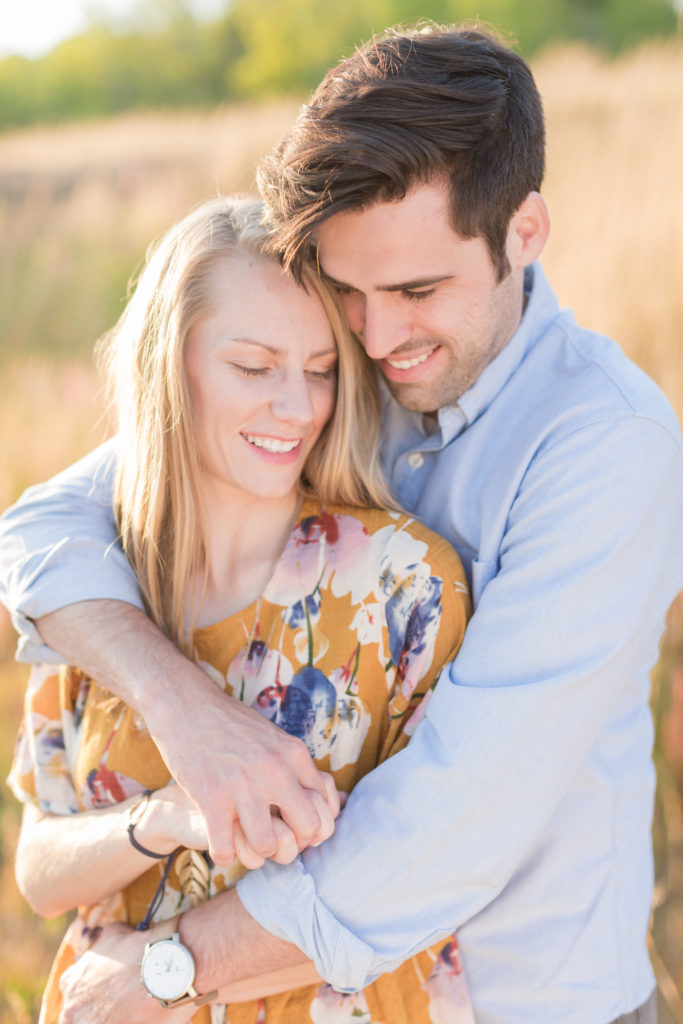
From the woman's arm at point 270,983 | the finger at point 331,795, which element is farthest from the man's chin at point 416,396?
the woman's arm at point 270,983

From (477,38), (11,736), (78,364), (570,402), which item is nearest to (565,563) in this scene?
(570,402)

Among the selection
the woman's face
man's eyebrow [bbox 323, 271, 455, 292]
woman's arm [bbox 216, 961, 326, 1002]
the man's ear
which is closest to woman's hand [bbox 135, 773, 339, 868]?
woman's arm [bbox 216, 961, 326, 1002]

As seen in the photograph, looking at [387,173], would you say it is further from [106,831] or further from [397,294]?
[106,831]

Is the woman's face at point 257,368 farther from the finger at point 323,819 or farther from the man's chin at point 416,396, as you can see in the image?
the finger at point 323,819

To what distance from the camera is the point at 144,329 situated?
1.98 meters

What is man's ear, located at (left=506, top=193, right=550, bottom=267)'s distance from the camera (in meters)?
1.99

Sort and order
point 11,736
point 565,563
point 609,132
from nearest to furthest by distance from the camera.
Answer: point 565,563, point 11,736, point 609,132

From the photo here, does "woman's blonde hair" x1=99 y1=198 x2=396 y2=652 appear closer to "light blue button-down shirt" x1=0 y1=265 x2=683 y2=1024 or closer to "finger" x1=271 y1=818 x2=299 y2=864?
"light blue button-down shirt" x1=0 y1=265 x2=683 y2=1024

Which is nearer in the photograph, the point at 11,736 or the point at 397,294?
the point at 397,294

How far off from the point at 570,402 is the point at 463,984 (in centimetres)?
115

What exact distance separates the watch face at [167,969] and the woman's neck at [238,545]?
63 centimetres

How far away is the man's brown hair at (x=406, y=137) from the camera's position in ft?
5.67

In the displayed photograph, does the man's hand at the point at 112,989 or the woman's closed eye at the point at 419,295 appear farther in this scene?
the woman's closed eye at the point at 419,295

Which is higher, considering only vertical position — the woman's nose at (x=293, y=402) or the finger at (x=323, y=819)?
the woman's nose at (x=293, y=402)
